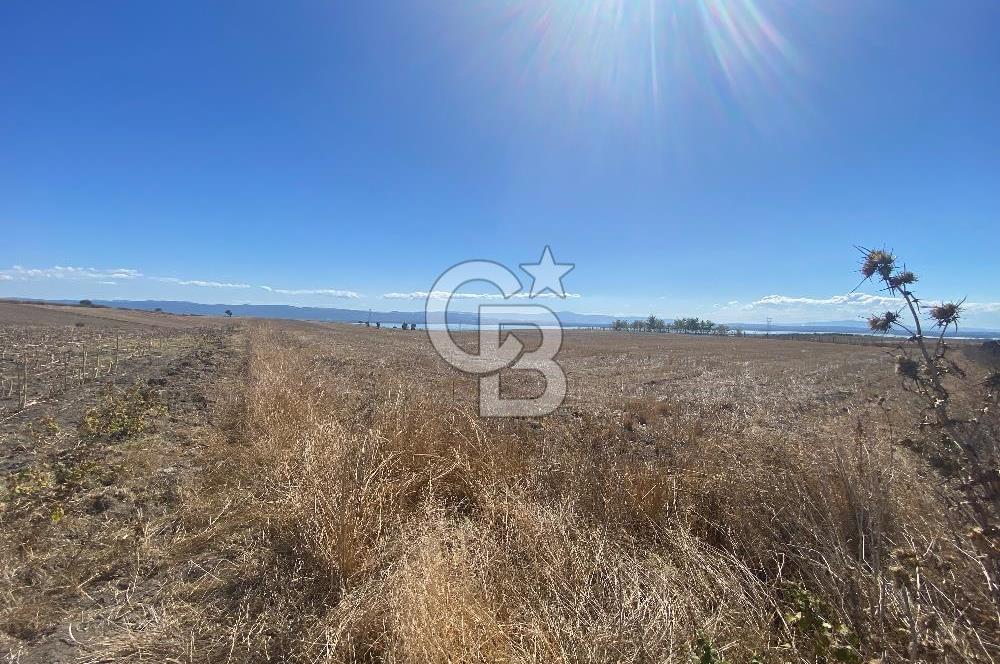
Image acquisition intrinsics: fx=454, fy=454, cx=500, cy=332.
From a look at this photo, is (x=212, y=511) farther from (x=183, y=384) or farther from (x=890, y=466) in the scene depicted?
(x=183, y=384)

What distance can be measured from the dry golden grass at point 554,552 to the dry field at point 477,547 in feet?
0.06

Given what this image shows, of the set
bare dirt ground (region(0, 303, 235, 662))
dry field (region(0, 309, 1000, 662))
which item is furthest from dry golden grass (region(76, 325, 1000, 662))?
bare dirt ground (region(0, 303, 235, 662))

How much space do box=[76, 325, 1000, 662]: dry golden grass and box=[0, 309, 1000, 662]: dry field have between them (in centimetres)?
2

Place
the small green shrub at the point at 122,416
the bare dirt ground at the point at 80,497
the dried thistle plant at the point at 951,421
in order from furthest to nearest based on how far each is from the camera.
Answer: the small green shrub at the point at 122,416 < the bare dirt ground at the point at 80,497 < the dried thistle plant at the point at 951,421

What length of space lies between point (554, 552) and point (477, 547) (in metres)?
0.58

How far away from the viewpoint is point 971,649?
1959mm

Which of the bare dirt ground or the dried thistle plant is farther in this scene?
the bare dirt ground

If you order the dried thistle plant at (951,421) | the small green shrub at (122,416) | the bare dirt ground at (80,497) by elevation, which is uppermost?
the dried thistle plant at (951,421)

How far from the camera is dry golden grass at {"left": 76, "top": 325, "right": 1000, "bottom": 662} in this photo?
2432mm

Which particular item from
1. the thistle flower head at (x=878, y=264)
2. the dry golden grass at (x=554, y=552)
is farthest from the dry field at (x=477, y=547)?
the thistle flower head at (x=878, y=264)

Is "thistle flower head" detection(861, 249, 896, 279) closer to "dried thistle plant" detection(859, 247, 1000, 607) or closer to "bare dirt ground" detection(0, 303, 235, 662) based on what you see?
"dried thistle plant" detection(859, 247, 1000, 607)

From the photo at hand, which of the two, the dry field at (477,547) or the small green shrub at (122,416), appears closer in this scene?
the dry field at (477,547)

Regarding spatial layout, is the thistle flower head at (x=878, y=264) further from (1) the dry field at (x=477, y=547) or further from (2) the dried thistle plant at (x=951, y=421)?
(1) the dry field at (x=477, y=547)

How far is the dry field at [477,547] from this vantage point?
8.13 ft
